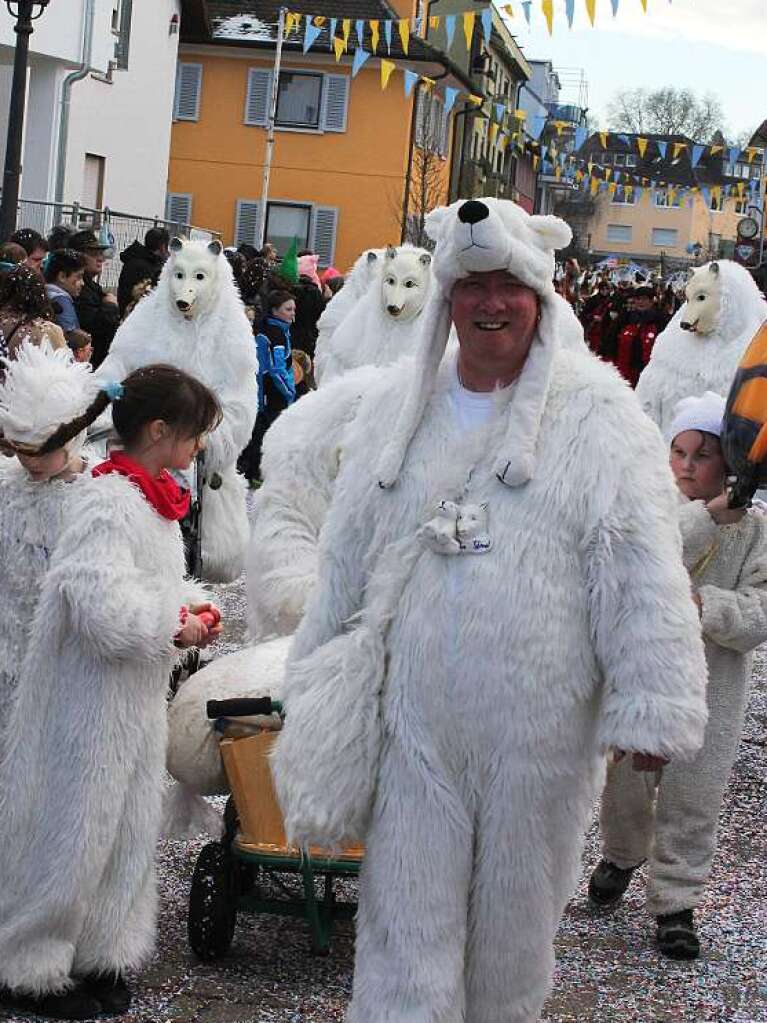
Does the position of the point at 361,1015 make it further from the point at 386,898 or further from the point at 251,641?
the point at 251,641

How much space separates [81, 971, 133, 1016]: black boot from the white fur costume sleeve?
4.40 ft

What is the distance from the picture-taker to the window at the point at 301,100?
3966 centimetres

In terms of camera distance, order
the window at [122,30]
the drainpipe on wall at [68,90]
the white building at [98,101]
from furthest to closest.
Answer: the window at [122,30], the drainpipe on wall at [68,90], the white building at [98,101]

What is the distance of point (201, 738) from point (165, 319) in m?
4.58

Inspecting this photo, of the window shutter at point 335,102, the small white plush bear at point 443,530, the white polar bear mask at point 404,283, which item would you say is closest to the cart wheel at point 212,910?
the small white plush bear at point 443,530

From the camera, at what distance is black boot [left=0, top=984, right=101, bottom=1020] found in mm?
4043

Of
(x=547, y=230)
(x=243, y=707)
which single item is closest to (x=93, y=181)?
(x=243, y=707)

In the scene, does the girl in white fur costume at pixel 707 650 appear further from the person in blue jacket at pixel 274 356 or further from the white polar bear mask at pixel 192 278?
the person in blue jacket at pixel 274 356

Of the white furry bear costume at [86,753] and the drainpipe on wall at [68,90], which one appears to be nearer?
the white furry bear costume at [86,753]

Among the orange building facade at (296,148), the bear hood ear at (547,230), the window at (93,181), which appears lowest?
the bear hood ear at (547,230)

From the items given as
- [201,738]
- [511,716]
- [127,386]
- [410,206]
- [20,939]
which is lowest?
[20,939]

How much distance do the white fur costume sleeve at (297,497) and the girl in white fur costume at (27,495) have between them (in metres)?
1.02

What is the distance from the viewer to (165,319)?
8.83m

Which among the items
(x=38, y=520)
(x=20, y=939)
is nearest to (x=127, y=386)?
(x=38, y=520)
